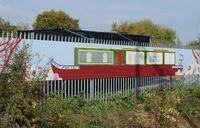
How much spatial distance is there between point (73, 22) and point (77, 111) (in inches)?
1588

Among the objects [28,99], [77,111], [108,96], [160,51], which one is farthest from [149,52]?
[28,99]

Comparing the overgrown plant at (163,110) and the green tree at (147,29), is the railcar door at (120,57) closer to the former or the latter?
the overgrown plant at (163,110)

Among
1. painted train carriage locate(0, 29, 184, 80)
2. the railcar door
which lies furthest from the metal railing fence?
the railcar door

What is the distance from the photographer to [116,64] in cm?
1278

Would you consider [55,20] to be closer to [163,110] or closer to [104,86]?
[104,86]

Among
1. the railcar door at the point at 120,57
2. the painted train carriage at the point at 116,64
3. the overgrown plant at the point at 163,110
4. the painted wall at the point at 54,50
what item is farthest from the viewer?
the railcar door at the point at 120,57

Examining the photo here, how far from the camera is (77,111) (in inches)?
414

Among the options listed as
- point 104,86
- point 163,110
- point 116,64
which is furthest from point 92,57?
point 163,110

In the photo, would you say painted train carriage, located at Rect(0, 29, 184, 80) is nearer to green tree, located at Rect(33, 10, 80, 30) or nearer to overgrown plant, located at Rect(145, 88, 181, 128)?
overgrown plant, located at Rect(145, 88, 181, 128)

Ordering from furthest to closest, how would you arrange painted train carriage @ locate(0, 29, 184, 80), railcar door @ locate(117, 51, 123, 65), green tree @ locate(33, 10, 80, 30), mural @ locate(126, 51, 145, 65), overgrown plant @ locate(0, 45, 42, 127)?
green tree @ locate(33, 10, 80, 30), mural @ locate(126, 51, 145, 65), railcar door @ locate(117, 51, 123, 65), painted train carriage @ locate(0, 29, 184, 80), overgrown plant @ locate(0, 45, 42, 127)

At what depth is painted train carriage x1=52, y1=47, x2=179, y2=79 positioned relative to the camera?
11.3 m

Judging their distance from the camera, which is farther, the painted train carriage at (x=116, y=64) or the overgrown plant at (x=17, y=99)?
the painted train carriage at (x=116, y=64)

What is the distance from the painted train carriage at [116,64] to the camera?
1134cm

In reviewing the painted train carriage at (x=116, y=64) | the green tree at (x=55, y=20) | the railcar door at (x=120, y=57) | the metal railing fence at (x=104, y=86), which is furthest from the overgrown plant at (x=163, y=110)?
the green tree at (x=55, y=20)
